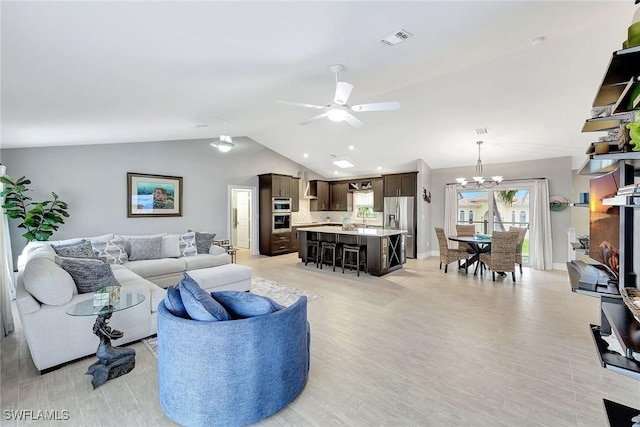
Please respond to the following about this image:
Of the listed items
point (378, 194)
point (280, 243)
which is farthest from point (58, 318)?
point (378, 194)

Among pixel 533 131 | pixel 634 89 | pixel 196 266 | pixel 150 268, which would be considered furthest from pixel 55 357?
pixel 533 131

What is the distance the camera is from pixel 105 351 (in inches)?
95.8

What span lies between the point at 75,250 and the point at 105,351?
7.92 feet

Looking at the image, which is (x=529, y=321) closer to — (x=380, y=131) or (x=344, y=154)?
(x=380, y=131)

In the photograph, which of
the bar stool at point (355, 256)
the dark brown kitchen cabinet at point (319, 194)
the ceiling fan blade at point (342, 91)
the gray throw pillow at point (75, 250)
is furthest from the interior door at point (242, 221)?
the ceiling fan blade at point (342, 91)

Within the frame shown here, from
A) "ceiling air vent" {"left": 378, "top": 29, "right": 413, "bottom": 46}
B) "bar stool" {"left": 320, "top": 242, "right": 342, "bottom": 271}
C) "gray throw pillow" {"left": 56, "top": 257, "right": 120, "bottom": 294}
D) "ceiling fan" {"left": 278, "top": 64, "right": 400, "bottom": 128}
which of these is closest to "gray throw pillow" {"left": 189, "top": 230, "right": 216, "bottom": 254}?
"bar stool" {"left": 320, "top": 242, "right": 342, "bottom": 271}

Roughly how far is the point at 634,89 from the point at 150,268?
5487 millimetres

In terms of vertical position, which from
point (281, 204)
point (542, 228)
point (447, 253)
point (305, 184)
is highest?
point (305, 184)

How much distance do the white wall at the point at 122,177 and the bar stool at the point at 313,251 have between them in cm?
234

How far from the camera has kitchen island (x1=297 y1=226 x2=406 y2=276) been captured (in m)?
5.91

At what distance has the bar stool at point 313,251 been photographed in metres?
6.98

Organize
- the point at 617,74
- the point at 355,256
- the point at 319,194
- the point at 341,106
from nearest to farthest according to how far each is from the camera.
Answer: the point at 617,74
the point at 341,106
the point at 355,256
the point at 319,194

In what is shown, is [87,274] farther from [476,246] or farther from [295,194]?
[476,246]

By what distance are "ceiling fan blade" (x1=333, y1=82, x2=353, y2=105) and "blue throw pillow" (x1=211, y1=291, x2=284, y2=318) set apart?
84.2 inches
